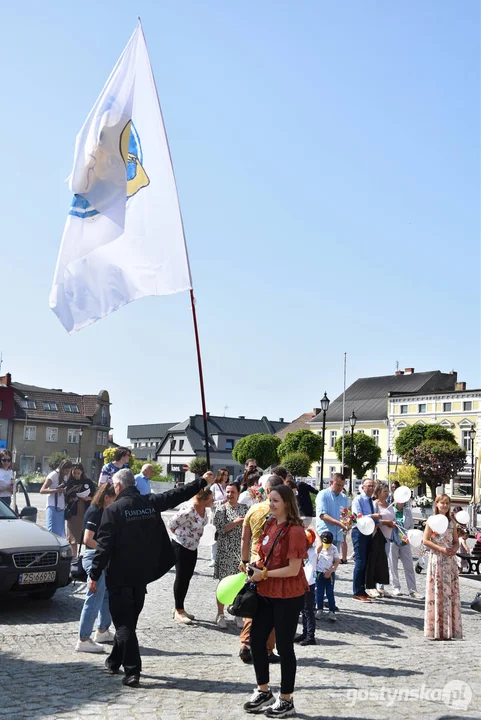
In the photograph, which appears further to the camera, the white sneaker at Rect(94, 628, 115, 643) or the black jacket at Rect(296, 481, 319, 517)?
the black jacket at Rect(296, 481, 319, 517)

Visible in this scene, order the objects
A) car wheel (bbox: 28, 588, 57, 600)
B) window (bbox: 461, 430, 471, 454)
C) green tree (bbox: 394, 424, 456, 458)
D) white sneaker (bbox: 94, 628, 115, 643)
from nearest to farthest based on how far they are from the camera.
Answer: white sneaker (bbox: 94, 628, 115, 643) → car wheel (bbox: 28, 588, 57, 600) → green tree (bbox: 394, 424, 456, 458) → window (bbox: 461, 430, 471, 454)

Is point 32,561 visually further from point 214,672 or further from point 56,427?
point 56,427

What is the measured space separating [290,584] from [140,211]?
4.80 meters

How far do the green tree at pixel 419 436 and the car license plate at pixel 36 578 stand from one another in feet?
232

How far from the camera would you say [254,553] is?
723 cm

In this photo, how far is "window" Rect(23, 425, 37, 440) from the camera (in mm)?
91062

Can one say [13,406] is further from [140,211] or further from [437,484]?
[140,211]

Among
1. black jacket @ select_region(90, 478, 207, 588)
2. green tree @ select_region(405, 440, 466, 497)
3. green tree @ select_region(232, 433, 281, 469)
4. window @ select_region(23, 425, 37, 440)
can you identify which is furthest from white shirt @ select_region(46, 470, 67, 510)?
window @ select_region(23, 425, 37, 440)

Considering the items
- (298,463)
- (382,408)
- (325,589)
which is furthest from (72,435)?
(325,589)

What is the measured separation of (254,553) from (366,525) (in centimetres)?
494

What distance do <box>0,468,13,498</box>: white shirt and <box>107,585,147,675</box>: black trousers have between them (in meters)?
7.75

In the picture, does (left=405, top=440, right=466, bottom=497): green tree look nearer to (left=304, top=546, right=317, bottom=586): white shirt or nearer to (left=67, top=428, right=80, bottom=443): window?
(left=67, top=428, right=80, bottom=443): window

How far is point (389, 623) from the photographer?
10.5 m

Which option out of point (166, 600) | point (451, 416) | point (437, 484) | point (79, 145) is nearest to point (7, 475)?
point (166, 600)
